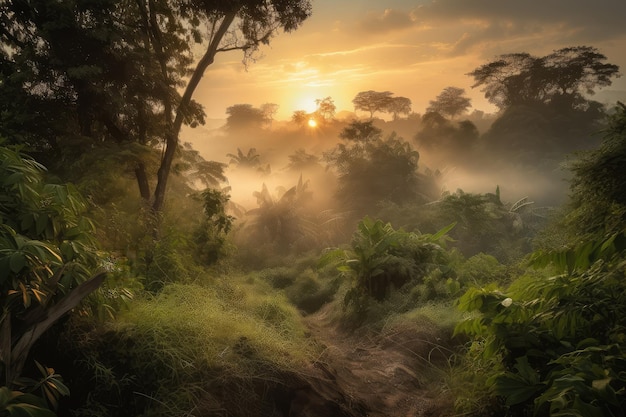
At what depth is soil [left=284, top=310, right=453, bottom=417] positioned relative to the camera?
4.01 m

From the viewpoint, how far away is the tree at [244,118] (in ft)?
208

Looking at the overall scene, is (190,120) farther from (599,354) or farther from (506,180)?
(506,180)

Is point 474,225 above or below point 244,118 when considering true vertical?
below

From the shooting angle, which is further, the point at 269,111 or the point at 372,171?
the point at 269,111

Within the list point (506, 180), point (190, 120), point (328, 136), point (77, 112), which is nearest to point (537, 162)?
point (506, 180)

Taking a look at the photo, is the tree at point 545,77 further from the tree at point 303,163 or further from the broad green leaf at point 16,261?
the broad green leaf at point 16,261

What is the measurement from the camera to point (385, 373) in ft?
17.7

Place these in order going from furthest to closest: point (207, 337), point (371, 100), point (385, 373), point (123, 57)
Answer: point (371, 100), point (123, 57), point (385, 373), point (207, 337)

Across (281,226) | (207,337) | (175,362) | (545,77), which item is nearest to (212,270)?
(207,337)

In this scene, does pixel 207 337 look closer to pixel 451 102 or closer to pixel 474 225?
pixel 474 225

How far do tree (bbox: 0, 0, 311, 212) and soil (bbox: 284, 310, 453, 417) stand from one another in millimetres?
6330

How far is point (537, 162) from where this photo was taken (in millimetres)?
31734

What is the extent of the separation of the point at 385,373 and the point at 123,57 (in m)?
8.12

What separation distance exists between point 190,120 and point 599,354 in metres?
9.89
